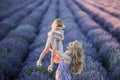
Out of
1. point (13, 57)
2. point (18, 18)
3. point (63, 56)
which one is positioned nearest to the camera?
point (63, 56)

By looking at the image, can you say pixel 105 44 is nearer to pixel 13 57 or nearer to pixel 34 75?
pixel 13 57

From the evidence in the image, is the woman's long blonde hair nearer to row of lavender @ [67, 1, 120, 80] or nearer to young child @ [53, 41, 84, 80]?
young child @ [53, 41, 84, 80]

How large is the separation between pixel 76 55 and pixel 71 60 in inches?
4.4

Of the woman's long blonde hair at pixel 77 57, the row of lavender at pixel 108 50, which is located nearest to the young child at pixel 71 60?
the woman's long blonde hair at pixel 77 57

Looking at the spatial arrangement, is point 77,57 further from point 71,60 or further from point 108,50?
point 108,50

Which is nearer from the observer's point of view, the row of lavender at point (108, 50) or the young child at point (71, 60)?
the young child at point (71, 60)

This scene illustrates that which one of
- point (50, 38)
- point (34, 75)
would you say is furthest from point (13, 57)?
point (50, 38)

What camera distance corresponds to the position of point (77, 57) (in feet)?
13.0

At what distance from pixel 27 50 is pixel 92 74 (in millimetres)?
3568

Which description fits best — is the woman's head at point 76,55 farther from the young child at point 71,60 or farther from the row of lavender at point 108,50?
the row of lavender at point 108,50

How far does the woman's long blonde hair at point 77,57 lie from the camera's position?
12.8 feet

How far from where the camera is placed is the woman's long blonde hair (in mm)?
3916

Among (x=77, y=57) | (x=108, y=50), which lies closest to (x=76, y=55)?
(x=77, y=57)

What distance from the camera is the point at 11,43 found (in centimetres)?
757
